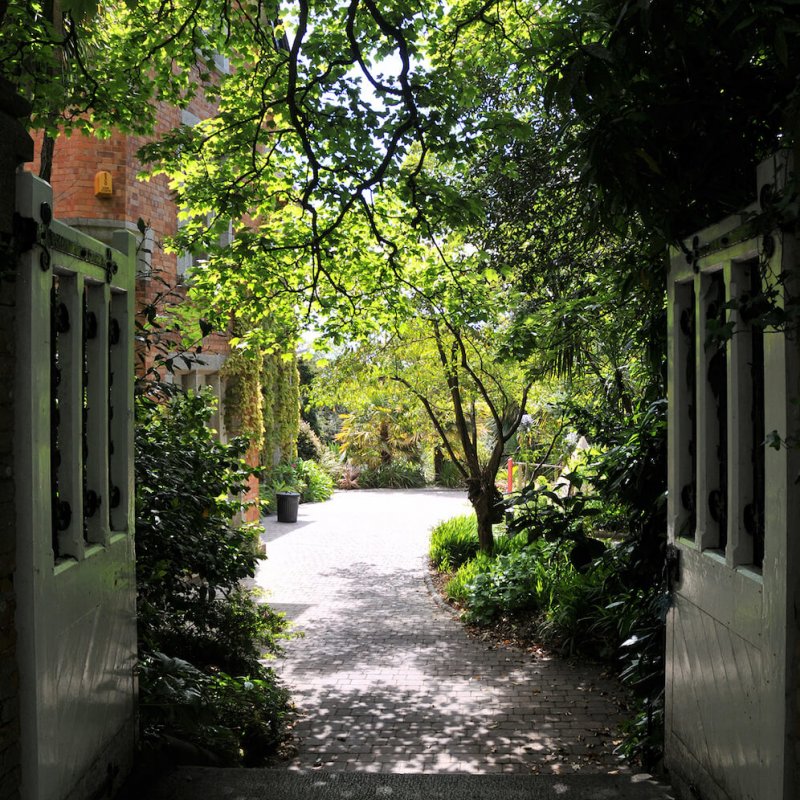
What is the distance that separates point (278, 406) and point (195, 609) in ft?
49.5

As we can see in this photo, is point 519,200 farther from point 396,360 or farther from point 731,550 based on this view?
point 731,550

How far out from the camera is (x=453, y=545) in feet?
47.4

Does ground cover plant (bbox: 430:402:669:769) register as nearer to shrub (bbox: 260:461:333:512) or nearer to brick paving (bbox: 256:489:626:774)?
brick paving (bbox: 256:489:626:774)

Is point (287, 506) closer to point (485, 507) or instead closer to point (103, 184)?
point (485, 507)

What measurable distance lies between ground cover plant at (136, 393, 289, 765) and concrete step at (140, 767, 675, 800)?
31 cm

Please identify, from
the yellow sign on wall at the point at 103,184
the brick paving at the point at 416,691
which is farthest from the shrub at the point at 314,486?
the yellow sign on wall at the point at 103,184

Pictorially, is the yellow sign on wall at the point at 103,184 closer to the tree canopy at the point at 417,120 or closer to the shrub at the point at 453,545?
the tree canopy at the point at 417,120

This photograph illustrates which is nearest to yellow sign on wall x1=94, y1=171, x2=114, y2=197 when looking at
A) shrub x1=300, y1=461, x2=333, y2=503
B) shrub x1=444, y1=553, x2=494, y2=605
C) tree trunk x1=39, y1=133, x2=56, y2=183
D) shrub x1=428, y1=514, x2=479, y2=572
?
tree trunk x1=39, y1=133, x2=56, y2=183

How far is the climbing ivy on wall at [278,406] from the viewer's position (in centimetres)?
1958

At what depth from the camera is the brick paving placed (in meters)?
5.58

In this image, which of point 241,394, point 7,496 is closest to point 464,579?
point 241,394

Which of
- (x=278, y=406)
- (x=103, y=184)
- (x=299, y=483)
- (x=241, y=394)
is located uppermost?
(x=103, y=184)

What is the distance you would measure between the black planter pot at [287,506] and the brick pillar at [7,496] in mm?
17594

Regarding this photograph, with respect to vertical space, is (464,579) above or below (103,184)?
below
